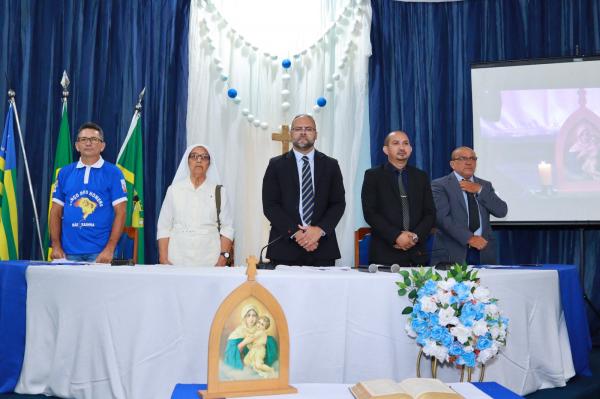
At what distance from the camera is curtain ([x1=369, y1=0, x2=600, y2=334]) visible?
4789 mm

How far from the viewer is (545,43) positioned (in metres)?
4.88

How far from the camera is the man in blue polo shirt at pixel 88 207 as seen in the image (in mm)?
3225

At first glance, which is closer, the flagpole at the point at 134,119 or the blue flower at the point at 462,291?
the blue flower at the point at 462,291

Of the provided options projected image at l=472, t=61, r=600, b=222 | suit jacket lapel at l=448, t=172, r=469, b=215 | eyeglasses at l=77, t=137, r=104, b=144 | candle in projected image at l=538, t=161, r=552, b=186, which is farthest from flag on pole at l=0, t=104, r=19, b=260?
candle in projected image at l=538, t=161, r=552, b=186

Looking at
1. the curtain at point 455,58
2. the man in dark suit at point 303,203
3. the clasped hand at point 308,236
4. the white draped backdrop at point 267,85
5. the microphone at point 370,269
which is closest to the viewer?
the microphone at point 370,269

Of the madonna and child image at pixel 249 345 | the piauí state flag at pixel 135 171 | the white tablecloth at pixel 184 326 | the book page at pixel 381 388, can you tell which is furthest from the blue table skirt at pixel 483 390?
the piauí state flag at pixel 135 171

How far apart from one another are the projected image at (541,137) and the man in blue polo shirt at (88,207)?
2.92 m

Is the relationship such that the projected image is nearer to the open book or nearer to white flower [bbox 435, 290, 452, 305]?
white flower [bbox 435, 290, 452, 305]

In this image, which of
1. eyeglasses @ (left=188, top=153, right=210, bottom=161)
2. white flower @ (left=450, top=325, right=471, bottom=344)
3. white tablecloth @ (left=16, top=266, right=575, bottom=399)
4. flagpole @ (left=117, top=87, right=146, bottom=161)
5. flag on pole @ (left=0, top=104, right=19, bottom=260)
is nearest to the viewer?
white flower @ (left=450, top=325, right=471, bottom=344)

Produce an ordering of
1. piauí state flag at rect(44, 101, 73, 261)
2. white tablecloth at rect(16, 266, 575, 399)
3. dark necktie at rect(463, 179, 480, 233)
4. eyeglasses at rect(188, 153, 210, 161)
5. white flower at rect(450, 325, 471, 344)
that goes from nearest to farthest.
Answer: white flower at rect(450, 325, 471, 344)
white tablecloth at rect(16, 266, 575, 399)
eyeglasses at rect(188, 153, 210, 161)
dark necktie at rect(463, 179, 480, 233)
piauí state flag at rect(44, 101, 73, 261)

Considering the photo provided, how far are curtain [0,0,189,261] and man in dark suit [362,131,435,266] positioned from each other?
189 centimetres

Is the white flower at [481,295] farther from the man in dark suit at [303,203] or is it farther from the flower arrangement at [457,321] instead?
the man in dark suit at [303,203]

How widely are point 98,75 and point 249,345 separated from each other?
3779 millimetres

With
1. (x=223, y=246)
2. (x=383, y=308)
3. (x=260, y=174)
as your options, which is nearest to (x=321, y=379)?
(x=383, y=308)
